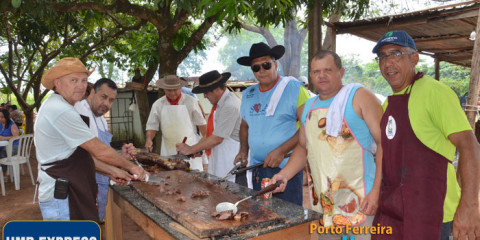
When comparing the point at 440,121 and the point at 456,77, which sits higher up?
the point at 456,77

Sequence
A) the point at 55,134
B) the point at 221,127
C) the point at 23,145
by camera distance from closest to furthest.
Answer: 1. the point at 55,134
2. the point at 221,127
3. the point at 23,145

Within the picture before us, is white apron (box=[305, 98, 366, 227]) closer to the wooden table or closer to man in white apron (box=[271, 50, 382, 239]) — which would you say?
man in white apron (box=[271, 50, 382, 239])

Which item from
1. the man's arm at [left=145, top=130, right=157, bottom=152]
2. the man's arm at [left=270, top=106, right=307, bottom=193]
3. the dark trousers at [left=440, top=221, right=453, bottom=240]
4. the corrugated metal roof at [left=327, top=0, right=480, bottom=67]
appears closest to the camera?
the dark trousers at [left=440, top=221, right=453, bottom=240]

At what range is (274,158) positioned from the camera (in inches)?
116

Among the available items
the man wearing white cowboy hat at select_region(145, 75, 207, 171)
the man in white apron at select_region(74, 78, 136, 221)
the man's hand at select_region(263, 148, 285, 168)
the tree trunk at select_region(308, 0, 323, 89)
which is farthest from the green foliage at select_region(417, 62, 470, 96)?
the man in white apron at select_region(74, 78, 136, 221)

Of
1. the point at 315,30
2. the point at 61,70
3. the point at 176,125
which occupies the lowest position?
the point at 176,125

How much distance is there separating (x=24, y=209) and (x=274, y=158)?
5570 millimetres

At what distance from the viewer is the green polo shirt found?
177 centimetres

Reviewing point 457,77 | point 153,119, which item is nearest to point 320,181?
point 153,119

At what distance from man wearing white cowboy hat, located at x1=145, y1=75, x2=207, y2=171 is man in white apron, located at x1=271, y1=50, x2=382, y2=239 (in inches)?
127

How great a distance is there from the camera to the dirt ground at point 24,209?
494 centimetres

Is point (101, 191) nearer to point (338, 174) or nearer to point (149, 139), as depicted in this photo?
point (149, 139)

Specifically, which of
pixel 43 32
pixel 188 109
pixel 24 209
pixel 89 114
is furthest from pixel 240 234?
pixel 43 32

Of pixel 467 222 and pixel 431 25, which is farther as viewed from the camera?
pixel 431 25
